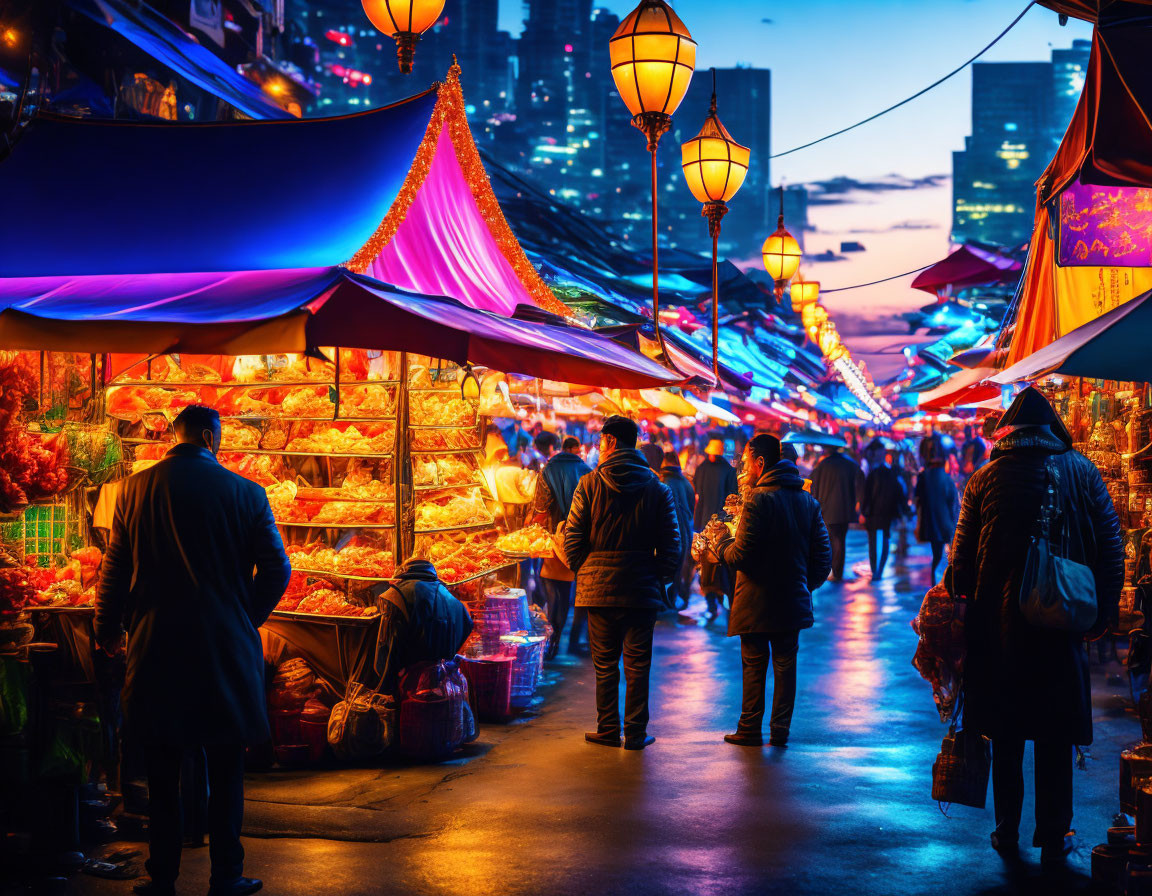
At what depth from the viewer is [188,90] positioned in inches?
724

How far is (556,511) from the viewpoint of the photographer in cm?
1096

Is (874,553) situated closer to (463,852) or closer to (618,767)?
(618,767)

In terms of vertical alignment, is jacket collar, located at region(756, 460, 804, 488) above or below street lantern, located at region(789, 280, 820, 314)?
below

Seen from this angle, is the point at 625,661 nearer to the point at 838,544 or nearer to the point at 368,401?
the point at 368,401

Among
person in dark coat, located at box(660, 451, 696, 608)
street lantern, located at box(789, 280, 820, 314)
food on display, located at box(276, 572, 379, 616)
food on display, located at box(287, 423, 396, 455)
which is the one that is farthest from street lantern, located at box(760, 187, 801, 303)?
food on display, located at box(276, 572, 379, 616)

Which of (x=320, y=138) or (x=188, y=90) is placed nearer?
(x=320, y=138)

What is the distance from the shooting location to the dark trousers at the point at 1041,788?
208 inches

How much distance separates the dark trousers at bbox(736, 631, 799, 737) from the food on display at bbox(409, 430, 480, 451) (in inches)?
125

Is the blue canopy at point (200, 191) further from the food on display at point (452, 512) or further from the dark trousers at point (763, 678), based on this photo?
the dark trousers at point (763, 678)

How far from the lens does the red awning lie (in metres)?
20.1

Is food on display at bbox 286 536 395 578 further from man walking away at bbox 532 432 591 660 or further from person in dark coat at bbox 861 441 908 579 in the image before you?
person in dark coat at bbox 861 441 908 579

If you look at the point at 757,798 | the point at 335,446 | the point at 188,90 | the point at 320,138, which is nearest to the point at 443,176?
the point at 320,138

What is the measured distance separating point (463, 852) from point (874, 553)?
567 inches

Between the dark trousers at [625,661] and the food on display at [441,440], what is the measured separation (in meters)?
2.43
